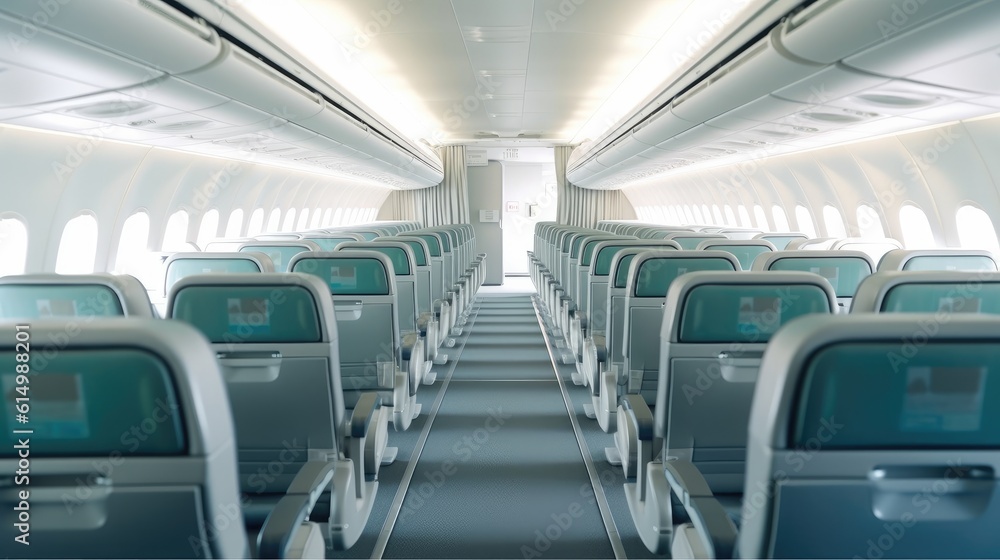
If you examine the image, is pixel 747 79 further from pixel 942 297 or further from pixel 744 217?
pixel 744 217

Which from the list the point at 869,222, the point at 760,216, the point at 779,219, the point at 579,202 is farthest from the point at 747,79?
the point at 579,202

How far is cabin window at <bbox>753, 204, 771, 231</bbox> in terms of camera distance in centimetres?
1304

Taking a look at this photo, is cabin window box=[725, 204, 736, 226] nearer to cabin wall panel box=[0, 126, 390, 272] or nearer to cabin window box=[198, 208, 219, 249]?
cabin wall panel box=[0, 126, 390, 272]

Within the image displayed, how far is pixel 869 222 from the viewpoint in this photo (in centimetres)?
910

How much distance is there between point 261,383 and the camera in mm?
2695

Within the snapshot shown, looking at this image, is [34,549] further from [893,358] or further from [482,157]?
[482,157]

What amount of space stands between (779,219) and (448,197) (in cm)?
824

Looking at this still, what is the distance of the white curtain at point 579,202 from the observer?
16578 millimetres

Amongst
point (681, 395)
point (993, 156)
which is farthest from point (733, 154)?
point (681, 395)

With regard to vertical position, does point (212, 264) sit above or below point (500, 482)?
above

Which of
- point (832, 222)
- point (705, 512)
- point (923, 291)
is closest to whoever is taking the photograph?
point (705, 512)

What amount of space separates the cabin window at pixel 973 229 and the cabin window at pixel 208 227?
34.0 feet

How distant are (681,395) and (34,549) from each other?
7.08 feet

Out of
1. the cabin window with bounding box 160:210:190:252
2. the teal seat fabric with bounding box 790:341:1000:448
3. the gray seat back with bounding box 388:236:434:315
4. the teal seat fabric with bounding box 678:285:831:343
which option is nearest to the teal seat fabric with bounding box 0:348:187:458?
the teal seat fabric with bounding box 790:341:1000:448
